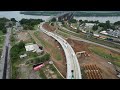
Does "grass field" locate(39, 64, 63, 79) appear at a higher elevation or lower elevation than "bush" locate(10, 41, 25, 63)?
higher

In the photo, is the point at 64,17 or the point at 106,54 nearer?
the point at 106,54

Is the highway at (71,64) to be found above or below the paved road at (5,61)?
above

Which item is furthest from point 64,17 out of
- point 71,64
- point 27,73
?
point 27,73

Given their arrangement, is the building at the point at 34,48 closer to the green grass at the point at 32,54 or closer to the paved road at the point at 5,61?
the green grass at the point at 32,54

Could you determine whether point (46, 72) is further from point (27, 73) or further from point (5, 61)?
point (5, 61)

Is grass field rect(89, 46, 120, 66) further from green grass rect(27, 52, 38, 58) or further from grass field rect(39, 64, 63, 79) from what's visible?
green grass rect(27, 52, 38, 58)

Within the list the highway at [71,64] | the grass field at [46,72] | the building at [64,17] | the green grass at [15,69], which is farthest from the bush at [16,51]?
the building at [64,17]

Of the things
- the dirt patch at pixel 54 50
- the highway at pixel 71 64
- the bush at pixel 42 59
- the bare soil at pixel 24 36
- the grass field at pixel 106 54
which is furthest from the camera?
the bare soil at pixel 24 36

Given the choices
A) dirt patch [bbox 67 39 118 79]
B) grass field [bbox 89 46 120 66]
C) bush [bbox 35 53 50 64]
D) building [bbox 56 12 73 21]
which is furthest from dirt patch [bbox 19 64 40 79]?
building [bbox 56 12 73 21]

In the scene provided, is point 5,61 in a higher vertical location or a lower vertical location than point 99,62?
lower

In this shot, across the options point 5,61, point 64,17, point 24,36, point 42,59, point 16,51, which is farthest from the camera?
point 64,17

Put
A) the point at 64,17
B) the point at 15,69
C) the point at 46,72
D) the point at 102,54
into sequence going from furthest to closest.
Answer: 1. the point at 64,17
2. the point at 102,54
3. the point at 15,69
4. the point at 46,72
